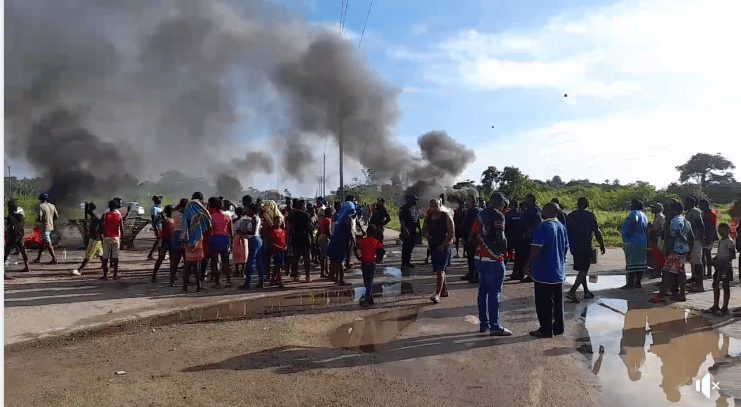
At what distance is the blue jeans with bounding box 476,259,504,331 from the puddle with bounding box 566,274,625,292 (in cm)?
372

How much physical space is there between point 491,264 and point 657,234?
4747mm

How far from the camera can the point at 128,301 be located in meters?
7.30

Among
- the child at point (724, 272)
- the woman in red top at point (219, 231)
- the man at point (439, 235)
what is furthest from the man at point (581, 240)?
the woman in red top at point (219, 231)

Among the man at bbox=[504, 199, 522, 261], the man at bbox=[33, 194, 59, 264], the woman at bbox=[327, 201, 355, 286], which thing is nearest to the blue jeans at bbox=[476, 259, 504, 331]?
the woman at bbox=[327, 201, 355, 286]

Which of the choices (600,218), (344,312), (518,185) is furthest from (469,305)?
(518,185)

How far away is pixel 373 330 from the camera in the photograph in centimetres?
592

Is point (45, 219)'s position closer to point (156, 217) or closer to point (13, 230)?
point (13, 230)

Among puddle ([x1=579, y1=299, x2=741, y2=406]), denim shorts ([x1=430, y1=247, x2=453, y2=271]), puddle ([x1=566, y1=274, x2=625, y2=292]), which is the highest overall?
denim shorts ([x1=430, y1=247, x2=453, y2=271])

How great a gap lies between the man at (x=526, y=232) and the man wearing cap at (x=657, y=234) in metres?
2.10

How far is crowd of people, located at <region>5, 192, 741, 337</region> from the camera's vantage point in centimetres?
567

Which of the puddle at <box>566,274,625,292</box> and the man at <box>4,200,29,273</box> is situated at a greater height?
the man at <box>4,200,29,273</box>

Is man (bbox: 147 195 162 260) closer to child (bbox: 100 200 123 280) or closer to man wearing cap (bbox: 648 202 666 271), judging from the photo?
child (bbox: 100 200 123 280)

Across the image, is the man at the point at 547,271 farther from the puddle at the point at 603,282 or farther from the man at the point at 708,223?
the man at the point at 708,223

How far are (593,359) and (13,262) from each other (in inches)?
431
